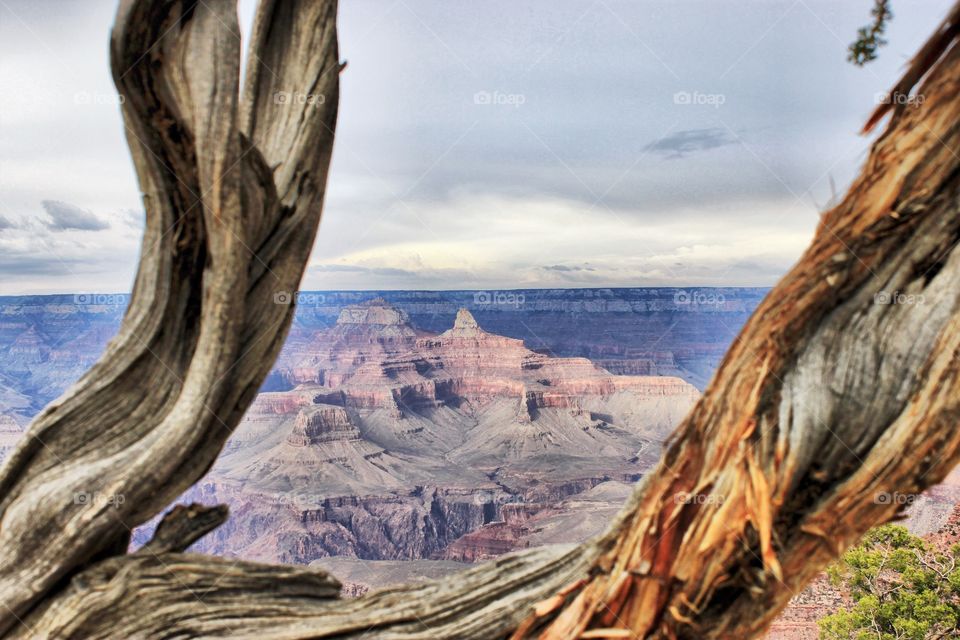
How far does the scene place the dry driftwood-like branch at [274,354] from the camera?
4.13 feet

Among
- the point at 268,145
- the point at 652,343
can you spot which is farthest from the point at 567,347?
the point at 268,145

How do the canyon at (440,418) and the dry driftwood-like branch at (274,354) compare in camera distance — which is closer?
the dry driftwood-like branch at (274,354)

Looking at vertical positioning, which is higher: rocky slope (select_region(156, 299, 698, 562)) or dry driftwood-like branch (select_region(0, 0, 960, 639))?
dry driftwood-like branch (select_region(0, 0, 960, 639))

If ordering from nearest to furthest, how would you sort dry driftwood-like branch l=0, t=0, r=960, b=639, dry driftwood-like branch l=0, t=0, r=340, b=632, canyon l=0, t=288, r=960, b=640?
1. dry driftwood-like branch l=0, t=0, r=960, b=639
2. dry driftwood-like branch l=0, t=0, r=340, b=632
3. canyon l=0, t=288, r=960, b=640

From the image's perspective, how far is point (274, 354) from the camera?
190cm

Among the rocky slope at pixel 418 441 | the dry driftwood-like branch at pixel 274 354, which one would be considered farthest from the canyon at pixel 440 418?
the dry driftwood-like branch at pixel 274 354

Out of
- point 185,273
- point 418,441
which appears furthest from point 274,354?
point 418,441

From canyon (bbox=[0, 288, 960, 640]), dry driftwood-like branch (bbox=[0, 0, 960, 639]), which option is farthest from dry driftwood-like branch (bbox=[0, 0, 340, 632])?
canyon (bbox=[0, 288, 960, 640])

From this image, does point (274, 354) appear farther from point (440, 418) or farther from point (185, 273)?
point (440, 418)

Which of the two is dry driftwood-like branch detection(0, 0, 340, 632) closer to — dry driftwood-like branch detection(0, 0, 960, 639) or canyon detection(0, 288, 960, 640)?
dry driftwood-like branch detection(0, 0, 960, 639)

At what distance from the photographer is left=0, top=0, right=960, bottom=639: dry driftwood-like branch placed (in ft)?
4.13

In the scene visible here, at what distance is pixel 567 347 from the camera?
73750 millimetres

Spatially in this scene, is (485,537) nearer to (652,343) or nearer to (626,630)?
(652,343)

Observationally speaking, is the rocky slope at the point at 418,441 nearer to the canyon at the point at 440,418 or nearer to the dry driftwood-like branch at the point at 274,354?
the canyon at the point at 440,418
